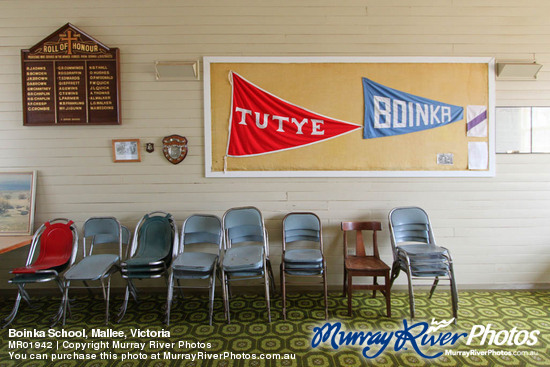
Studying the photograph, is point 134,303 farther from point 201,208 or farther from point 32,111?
point 32,111

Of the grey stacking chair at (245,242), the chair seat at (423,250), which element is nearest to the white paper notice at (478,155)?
the chair seat at (423,250)

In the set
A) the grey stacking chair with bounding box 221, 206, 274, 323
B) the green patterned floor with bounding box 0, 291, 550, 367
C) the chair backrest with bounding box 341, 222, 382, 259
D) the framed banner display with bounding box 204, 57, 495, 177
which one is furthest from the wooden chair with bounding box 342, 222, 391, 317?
the grey stacking chair with bounding box 221, 206, 274, 323

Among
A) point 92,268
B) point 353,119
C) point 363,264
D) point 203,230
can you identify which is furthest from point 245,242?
point 353,119

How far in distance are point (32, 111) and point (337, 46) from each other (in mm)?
3987

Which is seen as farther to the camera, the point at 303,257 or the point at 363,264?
the point at 363,264

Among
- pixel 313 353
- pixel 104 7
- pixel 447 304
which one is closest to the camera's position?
pixel 313 353

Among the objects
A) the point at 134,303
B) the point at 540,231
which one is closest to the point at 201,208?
the point at 134,303

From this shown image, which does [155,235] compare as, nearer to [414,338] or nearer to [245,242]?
[245,242]

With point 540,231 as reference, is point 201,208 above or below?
above

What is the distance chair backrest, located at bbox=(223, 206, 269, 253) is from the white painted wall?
0.19 meters

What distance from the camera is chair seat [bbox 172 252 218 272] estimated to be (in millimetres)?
2988

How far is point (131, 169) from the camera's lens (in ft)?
12.2

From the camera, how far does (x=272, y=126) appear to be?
3.72m

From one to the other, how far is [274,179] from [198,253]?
51.2 inches
